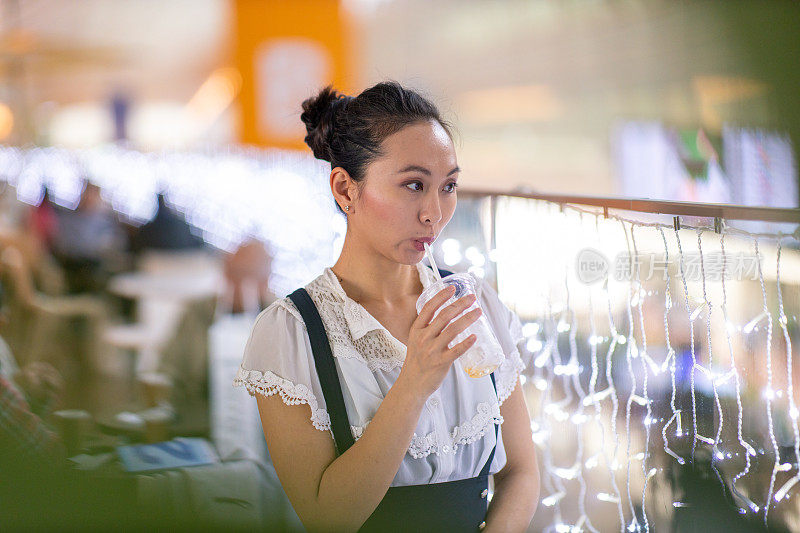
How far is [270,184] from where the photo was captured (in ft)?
13.0

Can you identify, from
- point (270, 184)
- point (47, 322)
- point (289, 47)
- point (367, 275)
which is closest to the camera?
point (367, 275)

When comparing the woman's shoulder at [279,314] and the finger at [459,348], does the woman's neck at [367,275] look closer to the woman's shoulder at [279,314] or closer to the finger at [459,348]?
the woman's shoulder at [279,314]

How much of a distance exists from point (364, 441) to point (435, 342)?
162mm

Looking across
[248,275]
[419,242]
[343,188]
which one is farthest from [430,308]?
[248,275]

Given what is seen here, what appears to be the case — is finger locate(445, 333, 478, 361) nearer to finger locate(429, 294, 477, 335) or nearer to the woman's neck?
finger locate(429, 294, 477, 335)

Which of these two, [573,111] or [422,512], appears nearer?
[422,512]

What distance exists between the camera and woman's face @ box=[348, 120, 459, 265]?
1.00m

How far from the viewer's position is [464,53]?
5973 millimetres

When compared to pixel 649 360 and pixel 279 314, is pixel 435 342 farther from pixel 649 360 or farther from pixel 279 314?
pixel 649 360

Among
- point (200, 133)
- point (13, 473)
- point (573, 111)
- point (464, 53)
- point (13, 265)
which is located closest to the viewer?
point (13, 473)

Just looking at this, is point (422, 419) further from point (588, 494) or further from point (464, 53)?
point (464, 53)

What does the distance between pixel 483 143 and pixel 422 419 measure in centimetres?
531

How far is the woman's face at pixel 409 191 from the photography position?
100 centimetres

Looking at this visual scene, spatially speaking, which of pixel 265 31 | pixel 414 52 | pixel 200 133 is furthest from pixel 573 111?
pixel 200 133
